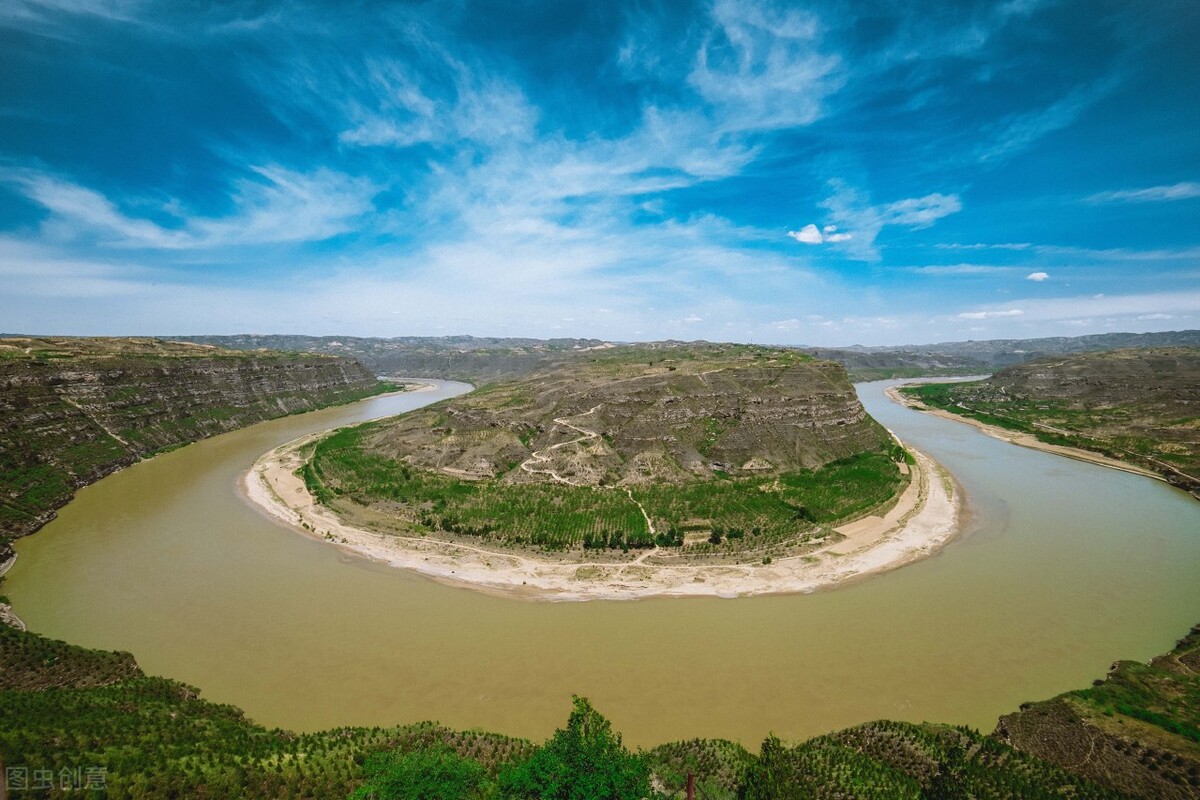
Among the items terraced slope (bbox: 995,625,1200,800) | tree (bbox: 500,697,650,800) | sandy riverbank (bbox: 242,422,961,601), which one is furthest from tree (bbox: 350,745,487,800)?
terraced slope (bbox: 995,625,1200,800)

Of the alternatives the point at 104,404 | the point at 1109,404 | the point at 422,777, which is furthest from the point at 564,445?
the point at 1109,404

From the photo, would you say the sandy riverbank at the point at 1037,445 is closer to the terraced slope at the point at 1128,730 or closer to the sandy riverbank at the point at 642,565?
the sandy riverbank at the point at 642,565

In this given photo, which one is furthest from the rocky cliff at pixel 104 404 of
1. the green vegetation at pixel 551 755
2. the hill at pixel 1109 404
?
the hill at pixel 1109 404

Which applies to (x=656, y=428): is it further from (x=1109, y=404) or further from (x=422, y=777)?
(x=1109, y=404)

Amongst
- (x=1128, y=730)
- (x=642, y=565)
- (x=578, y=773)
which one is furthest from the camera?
(x=642, y=565)

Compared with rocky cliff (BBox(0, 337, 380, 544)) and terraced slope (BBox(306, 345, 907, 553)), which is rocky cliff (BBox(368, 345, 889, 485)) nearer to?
terraced slope (BBox(306, 345, 907, 553))

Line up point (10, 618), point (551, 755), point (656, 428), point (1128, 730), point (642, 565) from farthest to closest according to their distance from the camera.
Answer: point (656, 428)
point (642, 565)
point (10, 618)
point (1128, 730)
point (551, 755)
